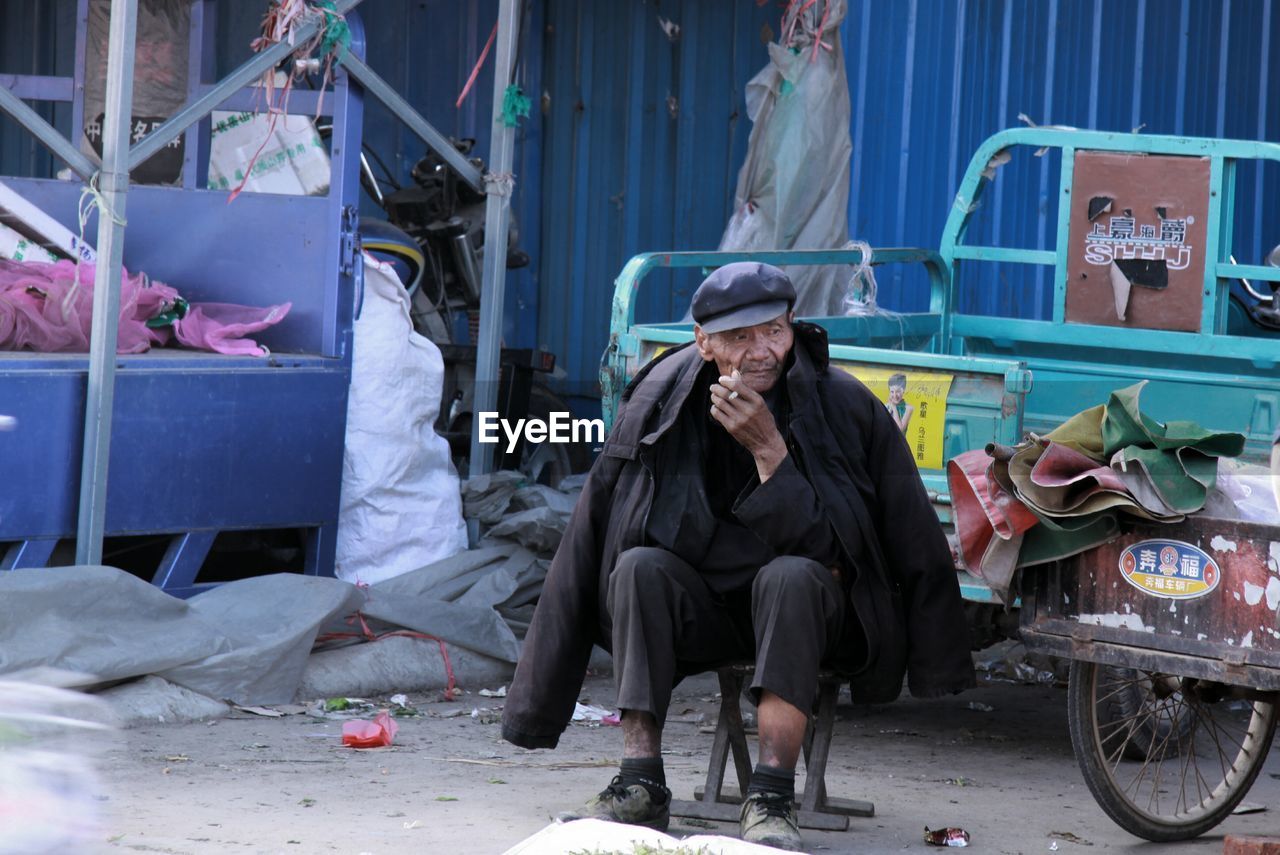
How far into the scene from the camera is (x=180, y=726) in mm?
5172

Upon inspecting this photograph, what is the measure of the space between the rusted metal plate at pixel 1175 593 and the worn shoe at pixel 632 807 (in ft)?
3.17

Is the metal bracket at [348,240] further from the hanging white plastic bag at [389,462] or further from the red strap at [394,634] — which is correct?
the red strap at [394,634]

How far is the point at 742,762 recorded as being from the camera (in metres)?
4.18

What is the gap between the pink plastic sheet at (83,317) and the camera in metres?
5.81

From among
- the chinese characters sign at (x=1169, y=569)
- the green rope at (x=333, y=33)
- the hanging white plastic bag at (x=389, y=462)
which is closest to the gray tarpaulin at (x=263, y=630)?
the hanging white plastic bag at (x=389, y=462)

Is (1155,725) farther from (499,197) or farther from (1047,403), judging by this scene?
(499,197)

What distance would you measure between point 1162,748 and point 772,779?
1.09 meters

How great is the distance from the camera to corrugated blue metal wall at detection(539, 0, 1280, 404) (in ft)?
23.7

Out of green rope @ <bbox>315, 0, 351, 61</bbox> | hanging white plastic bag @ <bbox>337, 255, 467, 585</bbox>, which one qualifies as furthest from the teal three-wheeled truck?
green rope @ <bbox>315, 0, 351, 61</bbox>

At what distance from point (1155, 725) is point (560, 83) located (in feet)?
16.7

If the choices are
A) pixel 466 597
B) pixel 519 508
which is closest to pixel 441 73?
pixel 519 508

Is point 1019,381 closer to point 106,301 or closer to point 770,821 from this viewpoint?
point 770,821

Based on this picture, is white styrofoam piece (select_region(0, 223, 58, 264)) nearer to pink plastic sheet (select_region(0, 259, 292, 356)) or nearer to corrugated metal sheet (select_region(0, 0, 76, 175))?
pink plastic sheet (select_region(0, 259, 292, 356))

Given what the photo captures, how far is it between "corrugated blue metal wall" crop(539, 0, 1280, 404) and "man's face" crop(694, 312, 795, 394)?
3.43m
